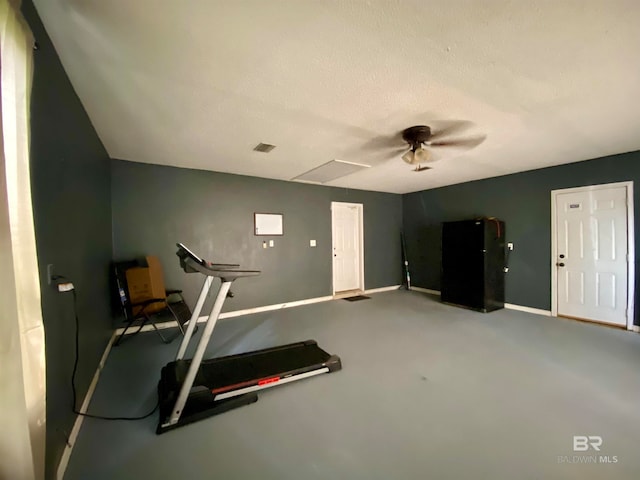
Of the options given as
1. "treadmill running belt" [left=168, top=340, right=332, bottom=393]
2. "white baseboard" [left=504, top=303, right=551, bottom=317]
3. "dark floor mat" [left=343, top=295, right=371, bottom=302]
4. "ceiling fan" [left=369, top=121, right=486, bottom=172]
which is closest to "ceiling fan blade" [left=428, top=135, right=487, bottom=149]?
"ceiling fan" [left=369, top=121, right=486, bottom=172]

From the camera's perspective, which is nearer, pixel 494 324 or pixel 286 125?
pixel 286 125

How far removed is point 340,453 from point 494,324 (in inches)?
125

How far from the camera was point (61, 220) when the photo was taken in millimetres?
1543

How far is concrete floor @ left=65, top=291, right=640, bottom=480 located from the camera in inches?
56.9

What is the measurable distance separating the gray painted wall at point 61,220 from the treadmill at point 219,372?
0.57 meters

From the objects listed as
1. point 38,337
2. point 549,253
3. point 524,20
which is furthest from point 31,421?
point 549,253

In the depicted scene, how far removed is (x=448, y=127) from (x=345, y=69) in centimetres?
141

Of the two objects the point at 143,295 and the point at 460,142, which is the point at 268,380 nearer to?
the point at 143,295

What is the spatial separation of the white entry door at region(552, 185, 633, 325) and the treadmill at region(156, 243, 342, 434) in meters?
3.88

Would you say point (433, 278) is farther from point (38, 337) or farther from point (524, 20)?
point (38, 337)

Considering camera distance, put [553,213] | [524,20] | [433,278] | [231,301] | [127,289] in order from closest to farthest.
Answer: [524,20], [127,289], [553,213], [231,301], [433,278]

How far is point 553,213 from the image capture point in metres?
3.98

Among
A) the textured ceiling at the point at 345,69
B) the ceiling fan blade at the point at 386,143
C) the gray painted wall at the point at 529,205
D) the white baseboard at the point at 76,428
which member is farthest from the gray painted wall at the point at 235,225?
the ceiling fan blade at the point at 386,143

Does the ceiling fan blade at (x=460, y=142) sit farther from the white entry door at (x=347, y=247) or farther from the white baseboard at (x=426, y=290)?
the white baseboard at (x=426, y=290)
